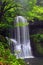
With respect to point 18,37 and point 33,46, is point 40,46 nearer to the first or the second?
point 33,46

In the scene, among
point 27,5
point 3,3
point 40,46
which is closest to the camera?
point 3,3

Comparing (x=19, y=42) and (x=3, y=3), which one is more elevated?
(x=3, y=3)

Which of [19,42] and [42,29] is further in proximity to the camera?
[42,29]

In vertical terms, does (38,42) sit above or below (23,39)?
below

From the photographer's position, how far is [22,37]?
2275 cm

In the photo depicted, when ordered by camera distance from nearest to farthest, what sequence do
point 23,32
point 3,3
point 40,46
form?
point 3,3 → point 40,46 → point 23,32

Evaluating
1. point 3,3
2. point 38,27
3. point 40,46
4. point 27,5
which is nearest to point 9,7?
point 3,3

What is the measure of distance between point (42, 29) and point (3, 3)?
11023 mm

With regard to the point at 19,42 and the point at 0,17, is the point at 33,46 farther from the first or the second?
the point at 0,17

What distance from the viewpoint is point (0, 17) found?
45.5 feet

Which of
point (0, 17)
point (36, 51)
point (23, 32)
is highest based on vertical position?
point (0, 17)

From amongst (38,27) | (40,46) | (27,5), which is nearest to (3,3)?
(27,5)

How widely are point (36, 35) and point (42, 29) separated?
1.96 m

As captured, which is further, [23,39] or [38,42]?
[23,39]
